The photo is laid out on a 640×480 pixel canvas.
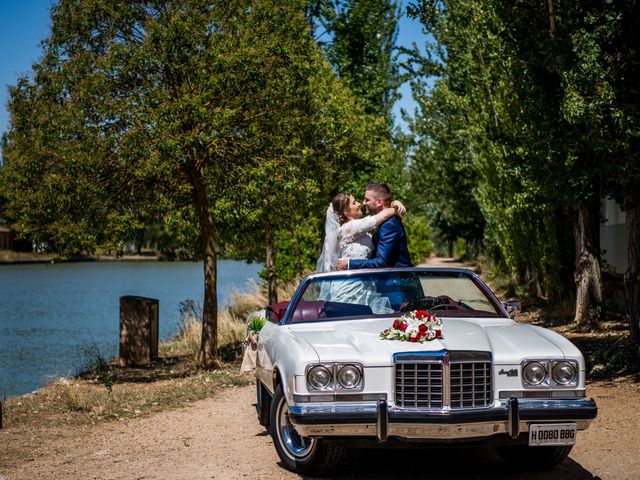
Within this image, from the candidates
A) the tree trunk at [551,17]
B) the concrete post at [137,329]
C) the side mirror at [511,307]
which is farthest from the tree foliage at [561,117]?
the concrete post at [137,329]

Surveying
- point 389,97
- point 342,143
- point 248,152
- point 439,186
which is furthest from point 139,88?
point 439,186

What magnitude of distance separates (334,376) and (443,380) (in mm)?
757

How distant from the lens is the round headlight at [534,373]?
20.5 ft

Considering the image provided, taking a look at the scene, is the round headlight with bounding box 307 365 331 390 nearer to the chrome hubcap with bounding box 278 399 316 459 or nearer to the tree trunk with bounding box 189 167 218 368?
the chrome hubcap with bounding box 278 399 316 459

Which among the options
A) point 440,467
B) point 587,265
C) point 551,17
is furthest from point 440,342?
point 587,265

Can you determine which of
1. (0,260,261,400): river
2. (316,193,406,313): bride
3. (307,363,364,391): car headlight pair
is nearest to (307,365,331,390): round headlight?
(307,363,364,391): car headlight pair

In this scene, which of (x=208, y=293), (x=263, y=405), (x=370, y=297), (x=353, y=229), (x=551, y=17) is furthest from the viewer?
(x=208, y=293)

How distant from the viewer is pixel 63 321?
29.6m

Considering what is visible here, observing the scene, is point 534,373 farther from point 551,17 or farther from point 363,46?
point 363,46

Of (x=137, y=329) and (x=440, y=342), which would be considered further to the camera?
(x=137, y=329)

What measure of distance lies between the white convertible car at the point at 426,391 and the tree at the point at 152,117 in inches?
277

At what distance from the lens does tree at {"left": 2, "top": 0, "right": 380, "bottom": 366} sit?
13.3m

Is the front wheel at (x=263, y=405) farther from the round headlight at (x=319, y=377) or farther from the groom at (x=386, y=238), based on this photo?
the round headlight at (x=319, y=377)

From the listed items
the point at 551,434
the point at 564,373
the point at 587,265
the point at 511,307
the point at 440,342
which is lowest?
the point at 551,434
